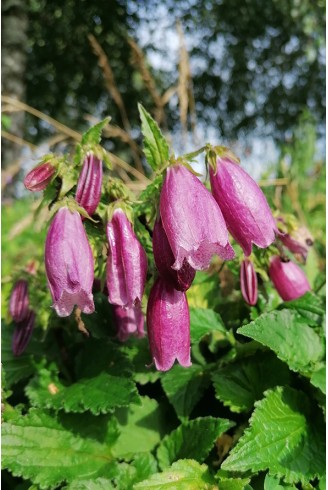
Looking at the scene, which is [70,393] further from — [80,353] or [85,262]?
[85,262]

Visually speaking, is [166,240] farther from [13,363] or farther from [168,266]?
[13,363]

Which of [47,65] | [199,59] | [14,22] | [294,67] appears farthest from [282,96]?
[14,22]

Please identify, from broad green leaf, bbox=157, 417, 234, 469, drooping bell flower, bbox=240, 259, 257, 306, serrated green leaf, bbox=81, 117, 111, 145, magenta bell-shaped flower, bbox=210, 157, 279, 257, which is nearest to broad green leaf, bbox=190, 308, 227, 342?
drooping bell flower, bbox=240, 259, 257, 306

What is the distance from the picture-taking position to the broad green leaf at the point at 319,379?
40.5 inches

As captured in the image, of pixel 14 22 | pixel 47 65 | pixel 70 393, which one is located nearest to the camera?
pixel 70 393

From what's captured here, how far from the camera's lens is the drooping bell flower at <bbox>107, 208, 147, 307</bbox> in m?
0.95

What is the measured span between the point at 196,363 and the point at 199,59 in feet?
48.5

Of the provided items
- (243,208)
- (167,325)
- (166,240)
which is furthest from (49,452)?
(243,208)

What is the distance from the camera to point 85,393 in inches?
45.1

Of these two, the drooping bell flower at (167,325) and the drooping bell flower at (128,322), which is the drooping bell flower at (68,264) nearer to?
the drooping bell flower at (167,325)

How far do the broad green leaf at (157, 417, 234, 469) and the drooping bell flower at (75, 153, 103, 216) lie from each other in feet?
1.54

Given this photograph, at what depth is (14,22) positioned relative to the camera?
10.1m

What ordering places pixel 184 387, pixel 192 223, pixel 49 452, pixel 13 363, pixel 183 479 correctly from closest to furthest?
pixel 192 223 → pixel 183 479 → pixel 49 452 → pixel 184 387 → pixel 13 363

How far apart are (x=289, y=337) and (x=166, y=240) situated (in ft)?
1.26
